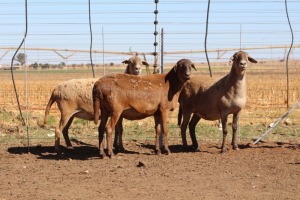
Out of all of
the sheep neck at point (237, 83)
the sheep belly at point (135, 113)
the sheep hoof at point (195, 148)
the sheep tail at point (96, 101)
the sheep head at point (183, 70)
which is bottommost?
the sheep hoof at point (195, 148)

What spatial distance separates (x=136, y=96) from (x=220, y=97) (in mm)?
1995

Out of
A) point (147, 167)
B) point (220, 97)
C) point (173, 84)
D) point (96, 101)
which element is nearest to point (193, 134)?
point (220, 97)

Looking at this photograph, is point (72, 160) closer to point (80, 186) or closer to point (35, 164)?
point (35, 164)

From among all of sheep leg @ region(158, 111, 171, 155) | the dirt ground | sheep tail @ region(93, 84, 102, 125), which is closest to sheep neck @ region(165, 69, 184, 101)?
sheep leg @ region(158, 111, 171, 155)

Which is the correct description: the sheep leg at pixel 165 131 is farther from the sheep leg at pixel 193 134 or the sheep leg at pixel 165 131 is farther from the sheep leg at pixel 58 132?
the sheep leg at pixel 58 132

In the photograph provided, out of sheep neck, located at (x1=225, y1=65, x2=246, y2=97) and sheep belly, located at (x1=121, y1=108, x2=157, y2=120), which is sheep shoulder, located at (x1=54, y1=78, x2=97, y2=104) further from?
sheep neck, located at (x1=225, y1=65, x2=246, y2=97)

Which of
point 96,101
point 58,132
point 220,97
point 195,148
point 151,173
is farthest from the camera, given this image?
point 195,148

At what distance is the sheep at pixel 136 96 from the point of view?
12.1m

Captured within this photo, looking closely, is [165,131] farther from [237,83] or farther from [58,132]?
[58,132]

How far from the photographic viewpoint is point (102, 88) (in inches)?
473

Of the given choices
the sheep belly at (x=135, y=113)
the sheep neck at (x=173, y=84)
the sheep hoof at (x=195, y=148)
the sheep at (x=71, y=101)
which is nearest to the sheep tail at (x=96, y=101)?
the sheep belly at (x=135, y=113)

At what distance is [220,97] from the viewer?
43.2 ft

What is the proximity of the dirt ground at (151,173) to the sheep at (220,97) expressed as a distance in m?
0.72

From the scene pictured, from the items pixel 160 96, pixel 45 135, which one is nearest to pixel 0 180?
pixel 160 96
